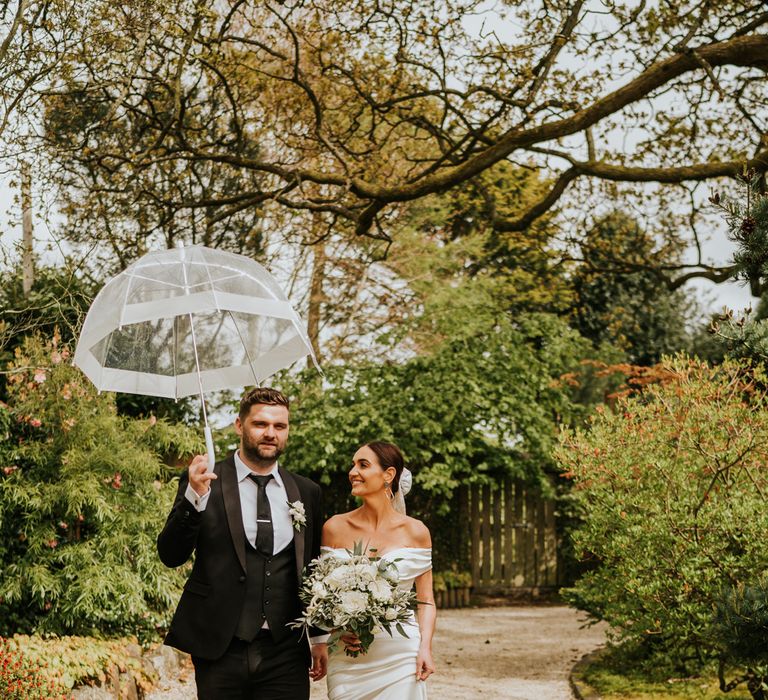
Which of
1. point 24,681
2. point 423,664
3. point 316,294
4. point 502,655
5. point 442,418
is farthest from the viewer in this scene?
point 316,294

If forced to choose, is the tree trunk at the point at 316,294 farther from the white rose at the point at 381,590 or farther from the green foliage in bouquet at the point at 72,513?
the white rose at the point at 381,590

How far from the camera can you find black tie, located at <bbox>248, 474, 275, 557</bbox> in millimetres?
4012

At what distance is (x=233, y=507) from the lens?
157 inches

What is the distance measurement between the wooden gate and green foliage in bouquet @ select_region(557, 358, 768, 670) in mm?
8184

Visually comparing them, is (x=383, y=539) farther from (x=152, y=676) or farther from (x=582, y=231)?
(x=582, y=231)

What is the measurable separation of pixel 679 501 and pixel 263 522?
4.22m

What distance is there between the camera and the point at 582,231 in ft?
46.9

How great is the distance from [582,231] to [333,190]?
4.95 meters

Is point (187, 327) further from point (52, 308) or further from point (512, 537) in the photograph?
point (512, 537)

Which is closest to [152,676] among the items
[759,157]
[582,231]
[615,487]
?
[615,487]

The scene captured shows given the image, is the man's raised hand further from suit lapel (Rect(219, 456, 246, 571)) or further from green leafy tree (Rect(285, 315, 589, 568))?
green leafy tree (Rect(285, 315, 589, 568))

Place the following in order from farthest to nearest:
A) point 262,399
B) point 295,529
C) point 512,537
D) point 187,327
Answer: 1. point 512,537
2. point 187,327
3. point 295,529
4. point 262,399

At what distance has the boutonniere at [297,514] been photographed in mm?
4020

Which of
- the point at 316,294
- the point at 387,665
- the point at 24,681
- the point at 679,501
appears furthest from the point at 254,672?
the point at 316,294
